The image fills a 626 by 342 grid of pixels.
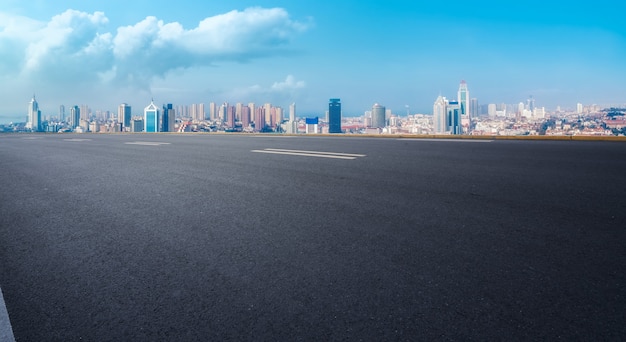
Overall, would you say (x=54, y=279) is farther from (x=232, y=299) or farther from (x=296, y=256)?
(x=296, y=256)

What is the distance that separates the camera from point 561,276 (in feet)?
6.20

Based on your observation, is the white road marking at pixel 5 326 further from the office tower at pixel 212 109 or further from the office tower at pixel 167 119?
the office tower at pixel 212 109

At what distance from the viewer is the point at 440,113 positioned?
36.2 meters

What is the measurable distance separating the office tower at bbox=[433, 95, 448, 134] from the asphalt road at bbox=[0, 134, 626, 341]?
32890mm

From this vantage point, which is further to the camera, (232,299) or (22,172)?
(22,172)

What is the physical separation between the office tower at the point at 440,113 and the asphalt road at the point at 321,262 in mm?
32890

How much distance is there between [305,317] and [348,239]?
105 cm

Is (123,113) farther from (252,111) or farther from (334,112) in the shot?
(334,112)

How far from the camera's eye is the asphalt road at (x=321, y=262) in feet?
4.95

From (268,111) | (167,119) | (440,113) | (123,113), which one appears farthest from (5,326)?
(123,113)

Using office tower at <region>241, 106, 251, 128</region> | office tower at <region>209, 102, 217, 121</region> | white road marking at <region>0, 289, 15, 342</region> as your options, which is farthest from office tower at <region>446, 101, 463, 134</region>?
office tower at <region>209, 102, 217, 121</region>

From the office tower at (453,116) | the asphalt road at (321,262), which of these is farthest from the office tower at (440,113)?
the asphalt road at (321,262)

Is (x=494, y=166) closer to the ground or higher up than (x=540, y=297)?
higher up

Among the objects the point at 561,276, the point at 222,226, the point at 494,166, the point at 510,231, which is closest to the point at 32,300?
the point at 222,226
